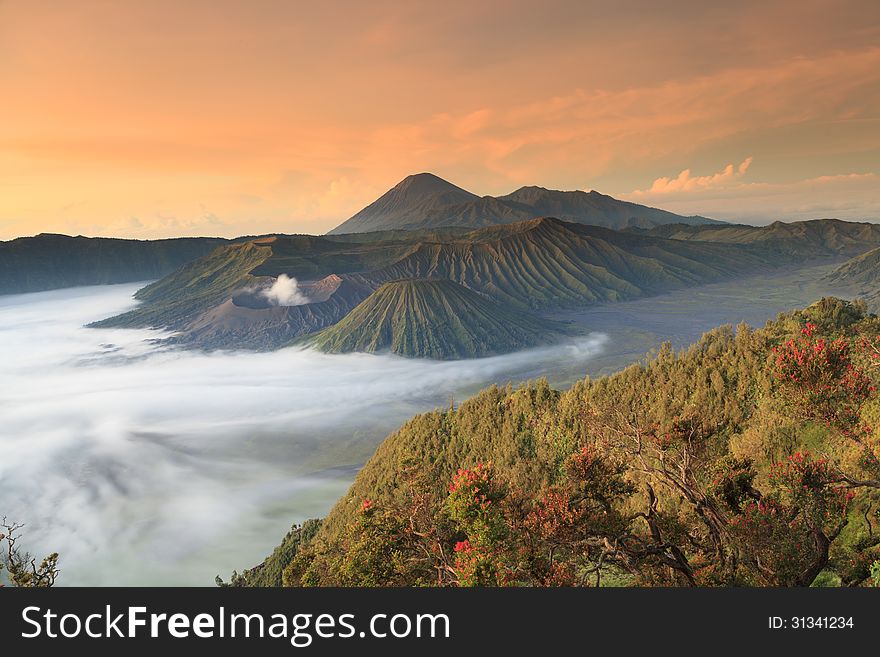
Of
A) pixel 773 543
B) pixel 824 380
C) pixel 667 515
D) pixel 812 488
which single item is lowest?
pixel 667 515

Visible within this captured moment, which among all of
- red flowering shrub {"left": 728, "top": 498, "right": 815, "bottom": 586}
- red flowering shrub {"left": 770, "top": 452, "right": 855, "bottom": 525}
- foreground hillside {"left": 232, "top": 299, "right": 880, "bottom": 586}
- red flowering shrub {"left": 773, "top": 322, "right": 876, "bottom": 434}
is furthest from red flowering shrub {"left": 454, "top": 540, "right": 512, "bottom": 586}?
red flowering shrub {"left": 773, "top": 322, "right": 876, "bottom": 434}

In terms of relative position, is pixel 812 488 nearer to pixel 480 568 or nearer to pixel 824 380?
pixel 824 380

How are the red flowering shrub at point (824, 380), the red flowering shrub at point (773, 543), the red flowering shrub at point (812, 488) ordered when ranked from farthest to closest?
the red flowering shrub at point (773, 543) < the red flowering shrub at point (812, 488) < the red flowering shrub at point (824, 380)

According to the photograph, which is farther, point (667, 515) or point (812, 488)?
point (667, 515)

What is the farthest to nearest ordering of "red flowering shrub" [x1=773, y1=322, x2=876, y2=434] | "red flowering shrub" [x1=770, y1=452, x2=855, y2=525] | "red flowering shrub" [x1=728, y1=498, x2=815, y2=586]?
"red flowering shrub" [x1=728, y1=498, x2=815, y2=586] → "red flowering shrub" [x1=770, y1=452, x2=855, y2=525] → "red flowering shrub" [x1=773, y1=322, x2=876, y2=434]

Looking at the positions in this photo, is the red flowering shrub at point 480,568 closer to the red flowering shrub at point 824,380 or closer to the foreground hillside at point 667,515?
the foreground hillside at point 667,515

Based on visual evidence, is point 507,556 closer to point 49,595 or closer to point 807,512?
point 807,512

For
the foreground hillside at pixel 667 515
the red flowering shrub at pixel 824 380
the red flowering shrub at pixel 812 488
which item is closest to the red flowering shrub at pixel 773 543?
the foreground hillside at pixel 667 515

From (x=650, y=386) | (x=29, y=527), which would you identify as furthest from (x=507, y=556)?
(x=29, y=527)

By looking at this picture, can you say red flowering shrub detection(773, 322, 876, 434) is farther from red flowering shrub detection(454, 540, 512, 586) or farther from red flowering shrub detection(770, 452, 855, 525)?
red flowering shrub detection(454, 540, 512, 586)

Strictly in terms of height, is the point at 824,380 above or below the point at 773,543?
above

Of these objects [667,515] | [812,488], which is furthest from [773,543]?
[667,515]
